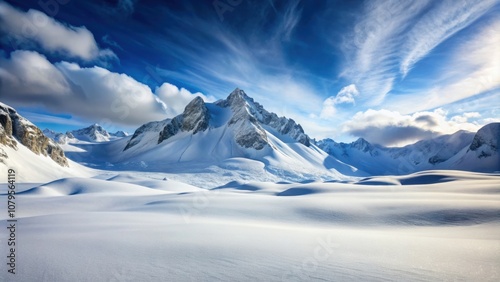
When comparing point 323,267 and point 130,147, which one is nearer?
point 323,267

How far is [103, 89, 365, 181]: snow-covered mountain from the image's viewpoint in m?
94.3

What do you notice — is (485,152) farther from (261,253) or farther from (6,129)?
(6,129)

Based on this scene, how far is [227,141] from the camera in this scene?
→ 11162 cm

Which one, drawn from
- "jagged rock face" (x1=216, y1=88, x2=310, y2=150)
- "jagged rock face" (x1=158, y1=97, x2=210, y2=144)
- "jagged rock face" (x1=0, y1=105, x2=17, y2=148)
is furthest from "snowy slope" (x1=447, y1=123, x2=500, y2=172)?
"jagged rock face" (x1=0, y1=105, x2=17, y2=148)

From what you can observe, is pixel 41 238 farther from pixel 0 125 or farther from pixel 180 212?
pixel 0 125

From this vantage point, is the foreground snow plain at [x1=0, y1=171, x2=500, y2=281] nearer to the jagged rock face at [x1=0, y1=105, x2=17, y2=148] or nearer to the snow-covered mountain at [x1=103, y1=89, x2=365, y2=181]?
the jagged rock face at [x1=0, y1=105, x2=17, y2=148]

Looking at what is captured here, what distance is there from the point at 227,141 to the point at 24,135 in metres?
72.9

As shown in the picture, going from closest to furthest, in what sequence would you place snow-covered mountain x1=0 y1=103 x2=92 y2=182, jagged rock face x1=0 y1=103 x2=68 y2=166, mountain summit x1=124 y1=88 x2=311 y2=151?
snow-covered mountain x1=0 y1=103 x2=92 y2=182
jagged rock face x1=0 y1=103 x2=68 y2=166
mountain summit x1=124 y1=88 x2=311 y2=151

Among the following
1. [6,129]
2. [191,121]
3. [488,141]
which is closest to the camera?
[6,129]

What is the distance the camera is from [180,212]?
1083cm

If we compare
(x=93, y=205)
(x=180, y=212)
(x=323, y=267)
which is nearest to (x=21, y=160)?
(x=93, y=205)

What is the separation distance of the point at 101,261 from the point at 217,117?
14037 cm

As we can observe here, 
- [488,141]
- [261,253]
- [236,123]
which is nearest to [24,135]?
[261,253]

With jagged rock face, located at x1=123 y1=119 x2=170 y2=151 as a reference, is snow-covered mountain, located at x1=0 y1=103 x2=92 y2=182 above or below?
below
